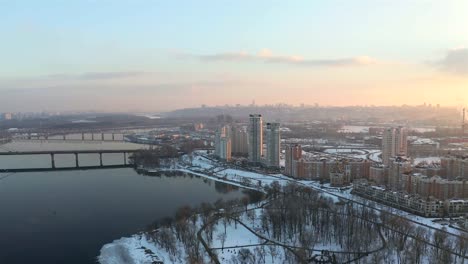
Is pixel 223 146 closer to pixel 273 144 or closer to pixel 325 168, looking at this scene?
pixel 273 144

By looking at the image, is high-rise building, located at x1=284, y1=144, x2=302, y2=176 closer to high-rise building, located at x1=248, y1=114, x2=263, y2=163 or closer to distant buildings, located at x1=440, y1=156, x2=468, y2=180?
high-rise building, located at x1=248, y1=114, x2=263, y2=163

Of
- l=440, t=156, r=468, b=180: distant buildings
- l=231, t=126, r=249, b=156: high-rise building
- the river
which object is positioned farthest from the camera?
l=231, t=126, r=249, b=156: high-rise building

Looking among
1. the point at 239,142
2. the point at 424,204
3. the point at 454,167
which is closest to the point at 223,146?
the point at 239,142

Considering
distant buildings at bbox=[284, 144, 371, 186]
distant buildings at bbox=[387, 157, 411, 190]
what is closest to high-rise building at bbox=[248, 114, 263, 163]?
distant buildings at bbox=[284, 144, 371, 186]

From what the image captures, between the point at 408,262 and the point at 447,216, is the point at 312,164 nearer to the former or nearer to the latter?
the point at 447,216

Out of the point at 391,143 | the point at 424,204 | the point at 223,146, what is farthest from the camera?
the point at 223,146

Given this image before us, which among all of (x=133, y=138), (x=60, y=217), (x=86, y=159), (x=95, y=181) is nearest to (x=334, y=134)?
(x=133, y=138)
